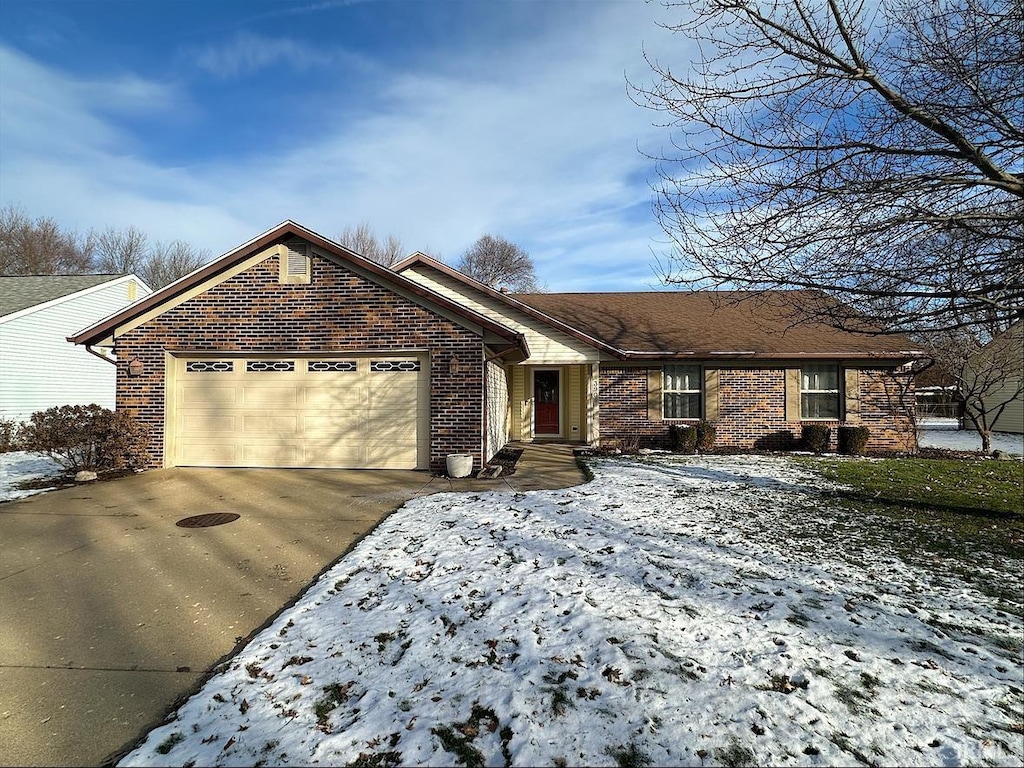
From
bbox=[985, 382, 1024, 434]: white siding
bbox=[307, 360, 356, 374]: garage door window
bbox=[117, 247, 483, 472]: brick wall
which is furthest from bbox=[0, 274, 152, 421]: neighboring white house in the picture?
bbox=[985, 382, 1024, 434]: white siding

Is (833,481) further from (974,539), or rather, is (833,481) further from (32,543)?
(32,543)

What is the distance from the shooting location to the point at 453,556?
5.02m

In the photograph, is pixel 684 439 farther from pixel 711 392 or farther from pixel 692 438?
pixel 711 392

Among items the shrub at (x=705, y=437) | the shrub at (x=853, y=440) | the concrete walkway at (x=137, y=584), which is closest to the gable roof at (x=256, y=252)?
the concrete walkway at (x=137, y=584)

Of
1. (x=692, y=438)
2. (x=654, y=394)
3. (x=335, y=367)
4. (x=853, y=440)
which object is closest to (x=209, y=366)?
(x=335, y=367)

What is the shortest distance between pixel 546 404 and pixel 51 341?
16195 mm

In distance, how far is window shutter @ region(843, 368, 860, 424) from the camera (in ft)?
43.7

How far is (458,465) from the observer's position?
9078 millimetres

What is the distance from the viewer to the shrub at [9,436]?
1384 centimetres

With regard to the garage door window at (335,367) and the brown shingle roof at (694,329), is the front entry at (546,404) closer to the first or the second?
the brown shingle roof at (694,329)

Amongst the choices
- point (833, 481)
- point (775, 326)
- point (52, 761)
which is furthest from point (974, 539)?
point (775, 326)

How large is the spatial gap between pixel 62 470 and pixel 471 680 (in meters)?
11.0

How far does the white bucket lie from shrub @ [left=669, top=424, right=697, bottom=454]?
6.09 metres

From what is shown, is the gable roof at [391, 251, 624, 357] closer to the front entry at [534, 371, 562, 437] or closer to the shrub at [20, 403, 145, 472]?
the front entry at [534, 371, 562, 437]
